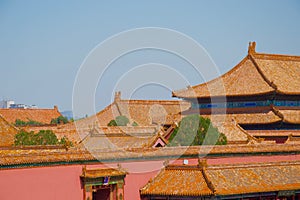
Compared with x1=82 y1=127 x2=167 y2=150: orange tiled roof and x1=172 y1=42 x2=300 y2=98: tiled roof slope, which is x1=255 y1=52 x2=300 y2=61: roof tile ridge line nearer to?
x1=172 y1=42 x2=300 y2=98: tiled roof slope

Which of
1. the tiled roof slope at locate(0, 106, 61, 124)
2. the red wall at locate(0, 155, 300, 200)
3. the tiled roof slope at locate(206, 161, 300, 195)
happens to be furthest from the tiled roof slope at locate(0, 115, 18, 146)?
the tiled roof slope at locate(0, 106, 61, 124)

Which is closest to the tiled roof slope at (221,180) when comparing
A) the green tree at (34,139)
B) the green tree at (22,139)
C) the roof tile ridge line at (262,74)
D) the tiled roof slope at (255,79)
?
the green tree at (34,139)

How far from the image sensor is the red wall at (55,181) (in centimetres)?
1644

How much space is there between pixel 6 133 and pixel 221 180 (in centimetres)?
1131

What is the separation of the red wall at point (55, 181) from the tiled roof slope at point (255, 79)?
12392mm

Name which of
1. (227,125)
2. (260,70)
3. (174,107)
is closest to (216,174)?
(227,125)

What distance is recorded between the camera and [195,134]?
2381 centimetres

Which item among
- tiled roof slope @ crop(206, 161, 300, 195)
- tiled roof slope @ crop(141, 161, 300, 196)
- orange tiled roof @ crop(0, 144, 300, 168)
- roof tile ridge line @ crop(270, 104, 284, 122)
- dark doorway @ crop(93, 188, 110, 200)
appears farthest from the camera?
roof tile ridge line @ crop(270, 104, 284, 122)

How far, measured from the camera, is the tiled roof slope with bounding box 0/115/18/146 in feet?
84.3

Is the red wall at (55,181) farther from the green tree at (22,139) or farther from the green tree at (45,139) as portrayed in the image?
the green tree at (45,139)

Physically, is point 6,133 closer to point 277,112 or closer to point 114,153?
point 114,153

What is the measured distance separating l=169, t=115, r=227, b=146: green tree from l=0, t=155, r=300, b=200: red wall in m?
4.17

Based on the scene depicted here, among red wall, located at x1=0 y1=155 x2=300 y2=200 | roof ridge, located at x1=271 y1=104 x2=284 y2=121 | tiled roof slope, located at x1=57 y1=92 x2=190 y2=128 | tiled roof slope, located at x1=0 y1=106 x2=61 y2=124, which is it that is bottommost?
red wall, located at x1=0 y1=155 x2=300 y2=200

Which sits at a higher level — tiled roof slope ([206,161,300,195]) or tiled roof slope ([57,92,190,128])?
tiled roof slope ([57,92,190,128])
